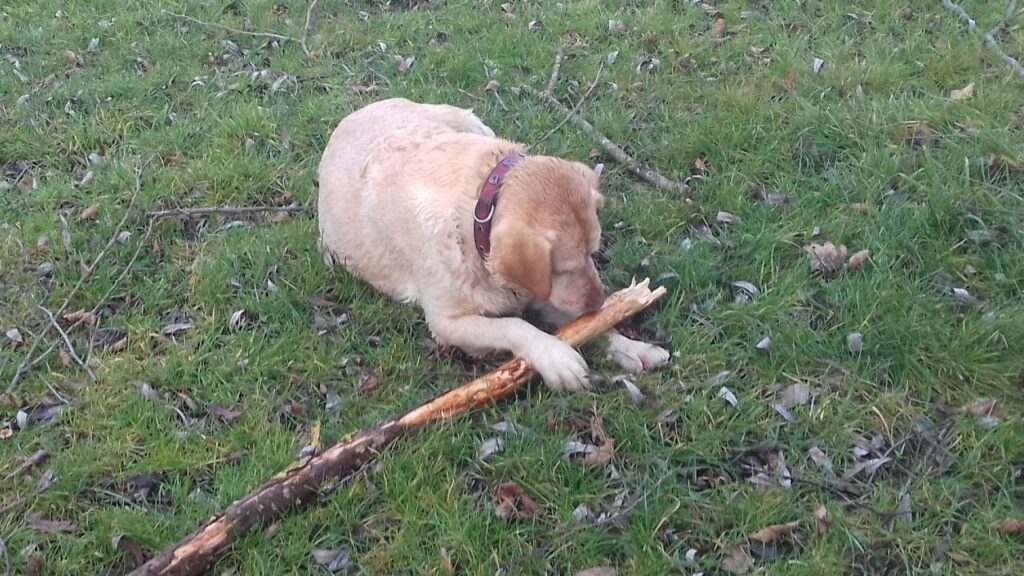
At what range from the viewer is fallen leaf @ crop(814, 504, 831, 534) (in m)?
3.54

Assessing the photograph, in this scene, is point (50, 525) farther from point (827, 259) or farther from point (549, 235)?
point (827, 259)

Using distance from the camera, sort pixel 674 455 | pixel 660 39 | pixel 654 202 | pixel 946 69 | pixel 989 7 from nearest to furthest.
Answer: pixel 674 455
pixel 654 202
pixel 946 69
pixel 989 7
pixel 660 39

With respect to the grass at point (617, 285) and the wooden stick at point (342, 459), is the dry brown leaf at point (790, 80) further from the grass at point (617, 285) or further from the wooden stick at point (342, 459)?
the wooden stick at point (342, 459)

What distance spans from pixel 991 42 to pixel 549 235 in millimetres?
4476

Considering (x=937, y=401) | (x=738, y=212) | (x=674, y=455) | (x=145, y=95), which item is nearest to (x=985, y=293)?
(x=937, y=401)

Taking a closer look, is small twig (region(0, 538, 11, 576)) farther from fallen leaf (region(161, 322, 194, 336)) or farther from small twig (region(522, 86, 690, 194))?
small twig (region(522, 86, 690, 194))

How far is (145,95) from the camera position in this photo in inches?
316

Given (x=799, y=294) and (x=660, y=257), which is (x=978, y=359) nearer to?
(x=799, y=294)

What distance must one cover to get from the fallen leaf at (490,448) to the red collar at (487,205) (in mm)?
970

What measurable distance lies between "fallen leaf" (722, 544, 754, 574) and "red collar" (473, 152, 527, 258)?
6.13 ft

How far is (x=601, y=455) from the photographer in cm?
404

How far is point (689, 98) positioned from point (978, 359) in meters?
3.34

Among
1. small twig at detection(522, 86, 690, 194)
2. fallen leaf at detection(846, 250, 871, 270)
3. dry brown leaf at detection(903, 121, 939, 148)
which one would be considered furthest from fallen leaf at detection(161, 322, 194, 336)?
Answer: dry brown leaf at detection(903, 121, 939, 148)

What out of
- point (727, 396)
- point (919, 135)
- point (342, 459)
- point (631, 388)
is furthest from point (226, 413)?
point (919, 135)
